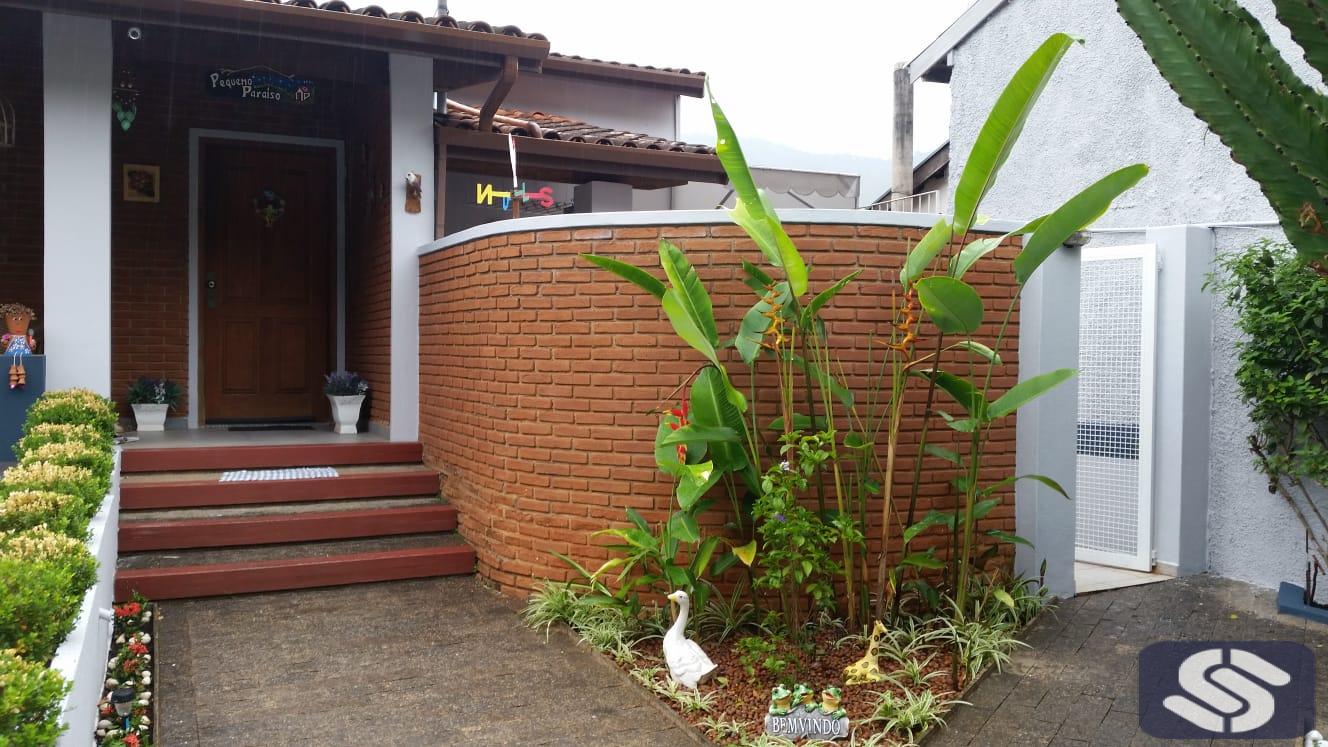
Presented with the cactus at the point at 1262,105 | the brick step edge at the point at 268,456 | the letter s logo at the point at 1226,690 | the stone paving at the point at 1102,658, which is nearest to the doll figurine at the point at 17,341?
the brick step edge at the point at 268,456

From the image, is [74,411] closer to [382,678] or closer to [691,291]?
[382,678]

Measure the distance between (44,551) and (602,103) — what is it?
1037 centimetres

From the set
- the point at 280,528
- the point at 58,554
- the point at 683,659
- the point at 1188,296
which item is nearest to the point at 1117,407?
the point at 1188,296

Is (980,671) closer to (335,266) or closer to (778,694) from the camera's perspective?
(778,694)

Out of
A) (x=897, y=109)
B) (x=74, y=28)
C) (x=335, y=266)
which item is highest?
(x=897, y=109)

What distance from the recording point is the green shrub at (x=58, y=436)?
18.9 feet

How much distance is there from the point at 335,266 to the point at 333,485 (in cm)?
336

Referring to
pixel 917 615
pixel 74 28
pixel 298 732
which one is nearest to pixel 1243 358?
pixel 917 615

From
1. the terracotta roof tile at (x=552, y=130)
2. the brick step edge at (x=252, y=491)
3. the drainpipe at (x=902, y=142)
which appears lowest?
the brick step edge at (x=252, y=491)

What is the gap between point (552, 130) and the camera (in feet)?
31.8

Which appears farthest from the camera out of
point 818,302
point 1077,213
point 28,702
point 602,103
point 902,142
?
point 902,142

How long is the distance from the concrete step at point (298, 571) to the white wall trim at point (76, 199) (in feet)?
6.80

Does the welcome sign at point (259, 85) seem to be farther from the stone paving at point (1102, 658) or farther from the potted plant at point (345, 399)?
the stone paving at point (1102, 658)

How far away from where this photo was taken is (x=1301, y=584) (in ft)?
21.7
